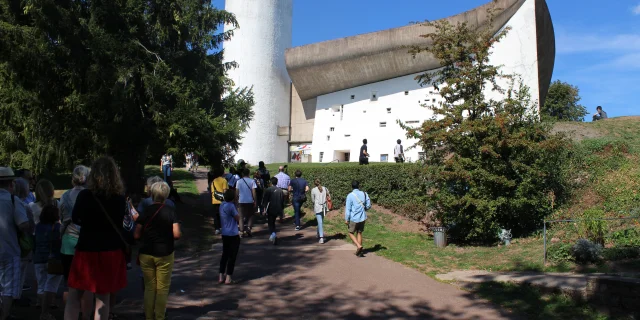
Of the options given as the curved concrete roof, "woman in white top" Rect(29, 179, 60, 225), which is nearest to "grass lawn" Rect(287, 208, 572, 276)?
"woman in white top" Rect(29, 179, 60, 225)

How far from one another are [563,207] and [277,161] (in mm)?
29288

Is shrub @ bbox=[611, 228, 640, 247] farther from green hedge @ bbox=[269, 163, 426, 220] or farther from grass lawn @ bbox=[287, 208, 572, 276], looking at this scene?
green hedge @ bbox=[269, 163, 426, 220]

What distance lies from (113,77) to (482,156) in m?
9.01

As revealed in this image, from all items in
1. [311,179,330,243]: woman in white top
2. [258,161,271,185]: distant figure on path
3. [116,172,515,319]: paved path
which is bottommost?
[116,172,515,319]: paved path

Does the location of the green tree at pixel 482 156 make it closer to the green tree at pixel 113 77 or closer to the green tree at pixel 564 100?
the green tree at pixel 113 77

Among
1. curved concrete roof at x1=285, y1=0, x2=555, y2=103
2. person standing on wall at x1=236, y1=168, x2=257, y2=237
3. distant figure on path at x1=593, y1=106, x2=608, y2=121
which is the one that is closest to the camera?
person standing on wall at x1=236, y1=168, x2=257, y2=237

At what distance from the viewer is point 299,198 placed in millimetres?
13578

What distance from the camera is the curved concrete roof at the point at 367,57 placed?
100 ft

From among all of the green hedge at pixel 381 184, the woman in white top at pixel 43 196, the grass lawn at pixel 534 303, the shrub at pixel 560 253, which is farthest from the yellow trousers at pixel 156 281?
the green hedge at pixel 381 184

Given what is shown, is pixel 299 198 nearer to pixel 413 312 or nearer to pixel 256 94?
pixel 413 312

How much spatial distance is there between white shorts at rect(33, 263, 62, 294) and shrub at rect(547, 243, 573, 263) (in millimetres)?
7834

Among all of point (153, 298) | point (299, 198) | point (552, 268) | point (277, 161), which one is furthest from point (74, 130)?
point (277, 161)

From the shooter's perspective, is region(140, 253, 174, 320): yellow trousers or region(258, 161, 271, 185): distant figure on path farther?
region(258, 161, 271, 185): distant figure on path

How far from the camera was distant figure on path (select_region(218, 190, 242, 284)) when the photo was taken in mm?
8031
